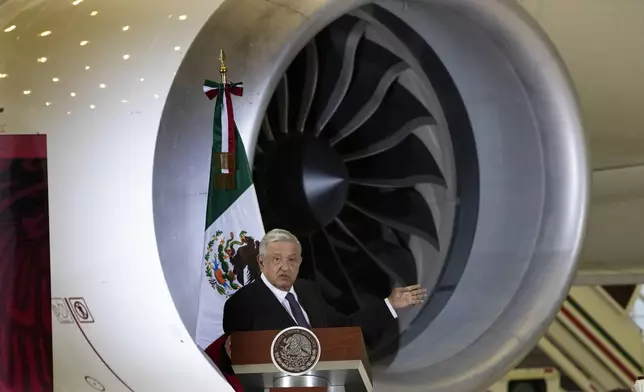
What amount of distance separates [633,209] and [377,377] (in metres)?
1.65

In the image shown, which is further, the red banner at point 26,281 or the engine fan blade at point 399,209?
the engine fan blade at point 399,209

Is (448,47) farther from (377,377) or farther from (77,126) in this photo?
(77,126)

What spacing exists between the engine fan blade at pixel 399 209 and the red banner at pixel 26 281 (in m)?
1.06

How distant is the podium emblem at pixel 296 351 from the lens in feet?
5.87

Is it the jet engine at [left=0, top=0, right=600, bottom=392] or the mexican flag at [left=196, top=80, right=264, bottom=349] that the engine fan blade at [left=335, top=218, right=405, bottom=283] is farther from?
the mexican flag at [left=196, top=80, right=264, bottom=349]

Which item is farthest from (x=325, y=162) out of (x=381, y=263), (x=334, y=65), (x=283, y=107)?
(x=381, y=263)

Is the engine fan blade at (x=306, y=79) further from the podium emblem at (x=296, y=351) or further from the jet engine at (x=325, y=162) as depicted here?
the podium emblem at (x=296, y=351)

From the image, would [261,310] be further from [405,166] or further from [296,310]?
[405,166]

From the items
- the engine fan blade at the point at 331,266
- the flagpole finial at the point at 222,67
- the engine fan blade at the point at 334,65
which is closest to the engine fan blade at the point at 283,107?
the engine fan blade at the point at 334,65

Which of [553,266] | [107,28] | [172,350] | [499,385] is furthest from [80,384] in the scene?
[499,385]

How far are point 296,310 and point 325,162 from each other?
2.02 feet

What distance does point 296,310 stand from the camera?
6.75ft

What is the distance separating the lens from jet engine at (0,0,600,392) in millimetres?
1931

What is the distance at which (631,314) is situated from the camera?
7676mm
